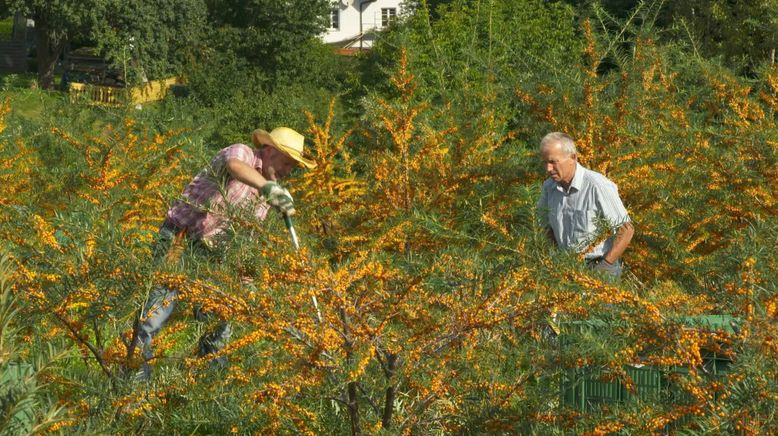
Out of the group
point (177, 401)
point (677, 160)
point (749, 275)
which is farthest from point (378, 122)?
point (749, 275)

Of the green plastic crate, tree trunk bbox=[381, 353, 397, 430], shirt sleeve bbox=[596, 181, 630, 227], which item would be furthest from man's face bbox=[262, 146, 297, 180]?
tree trunk bbox=[381, 353, 397, 430]

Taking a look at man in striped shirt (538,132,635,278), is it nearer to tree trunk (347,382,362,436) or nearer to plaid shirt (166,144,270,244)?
plaid shirt (166,144,270,244)

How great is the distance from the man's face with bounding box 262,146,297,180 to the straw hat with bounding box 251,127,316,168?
5cm

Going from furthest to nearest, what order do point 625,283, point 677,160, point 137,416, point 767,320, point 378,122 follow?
point 378,122 < point 677,160 < point 137,416 < point 625,283 < point 767,320

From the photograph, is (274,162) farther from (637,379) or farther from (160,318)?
(637,379)

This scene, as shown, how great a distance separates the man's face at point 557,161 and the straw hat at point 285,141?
1234mm

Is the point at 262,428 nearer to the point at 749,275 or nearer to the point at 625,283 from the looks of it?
the point at 625,283

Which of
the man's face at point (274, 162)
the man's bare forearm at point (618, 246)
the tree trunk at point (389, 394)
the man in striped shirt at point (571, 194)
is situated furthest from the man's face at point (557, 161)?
the tree trunk at point (389, 394)

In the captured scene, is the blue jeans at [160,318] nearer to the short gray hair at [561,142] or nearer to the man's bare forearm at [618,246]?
A: the man's bare forearm at [618,246]

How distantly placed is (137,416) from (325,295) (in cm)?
76

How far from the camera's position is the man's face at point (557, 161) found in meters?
6.55

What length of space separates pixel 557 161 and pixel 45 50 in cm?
4624

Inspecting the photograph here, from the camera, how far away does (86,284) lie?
12.8 ft

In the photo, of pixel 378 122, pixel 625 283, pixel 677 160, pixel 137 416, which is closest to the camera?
pixel 625 283
